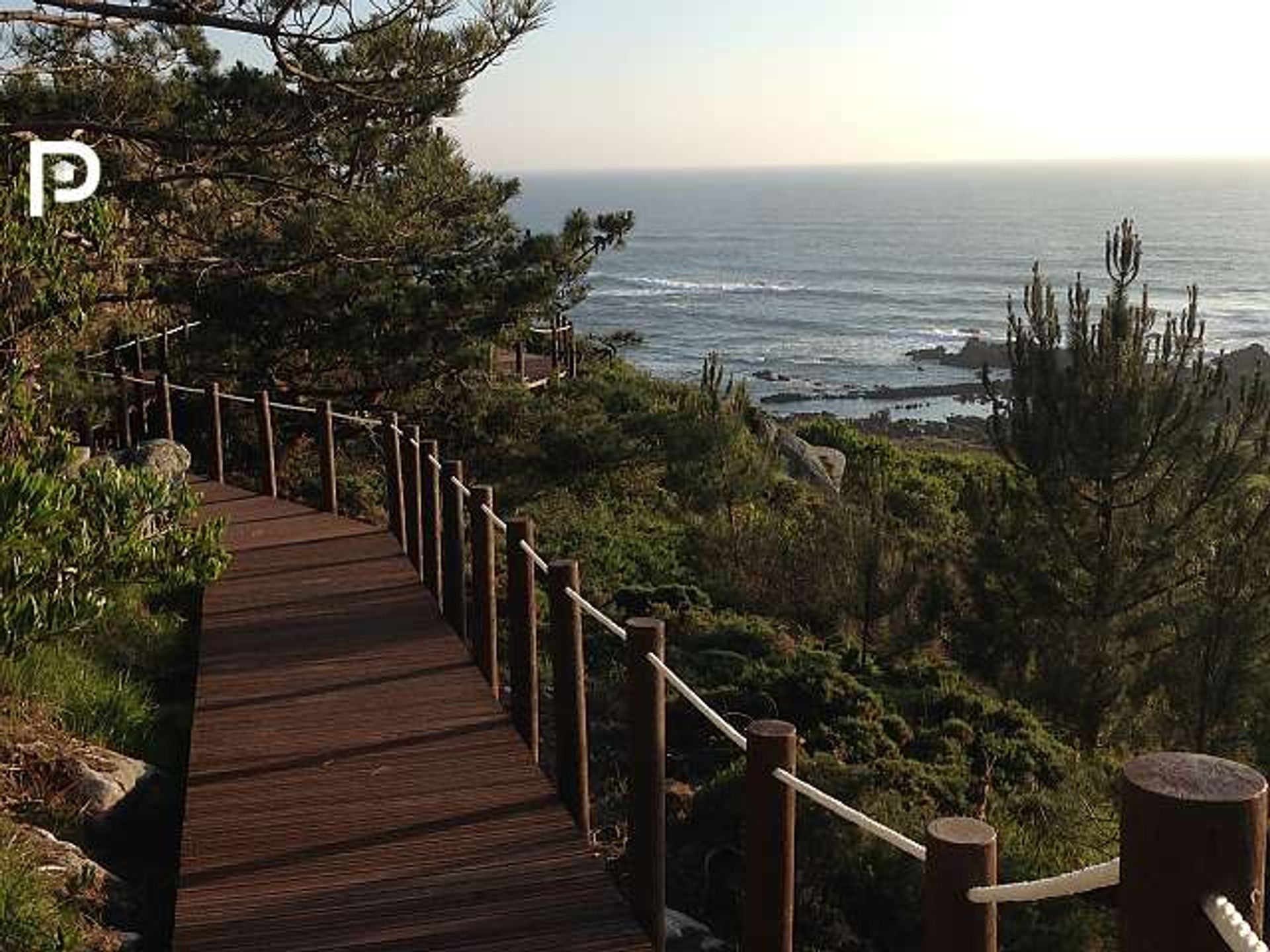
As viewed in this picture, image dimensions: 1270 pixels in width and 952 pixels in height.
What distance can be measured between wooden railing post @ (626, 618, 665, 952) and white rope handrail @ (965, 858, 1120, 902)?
6.12 ft

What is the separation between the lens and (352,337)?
1440 centimetres

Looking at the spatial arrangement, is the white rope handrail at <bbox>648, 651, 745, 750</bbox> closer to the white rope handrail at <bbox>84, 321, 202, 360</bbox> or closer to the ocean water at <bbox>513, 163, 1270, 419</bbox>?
the white rope handrail at <bbox>84, 321, 202, 360</bbox>

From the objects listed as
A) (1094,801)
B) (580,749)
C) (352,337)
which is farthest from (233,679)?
(352,337)

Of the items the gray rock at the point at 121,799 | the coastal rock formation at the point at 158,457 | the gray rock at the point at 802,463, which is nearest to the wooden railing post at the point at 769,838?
the gray rock at the point at 121,799

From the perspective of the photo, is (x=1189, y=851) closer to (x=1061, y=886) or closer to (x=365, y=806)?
(x=1061, y=886)

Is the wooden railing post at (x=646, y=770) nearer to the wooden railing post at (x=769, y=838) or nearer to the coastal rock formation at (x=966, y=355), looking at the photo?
the wooden railing post at (x=769, y=838)

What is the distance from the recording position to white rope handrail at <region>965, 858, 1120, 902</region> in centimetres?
196

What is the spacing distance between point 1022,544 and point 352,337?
7.95 m

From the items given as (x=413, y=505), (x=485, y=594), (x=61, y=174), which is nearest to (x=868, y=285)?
(x=413, y=505)

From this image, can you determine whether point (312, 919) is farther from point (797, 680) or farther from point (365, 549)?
point (797, 680)

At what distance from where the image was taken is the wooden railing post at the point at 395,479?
924 centimetres

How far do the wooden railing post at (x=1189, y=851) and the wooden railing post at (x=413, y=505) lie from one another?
268 inches

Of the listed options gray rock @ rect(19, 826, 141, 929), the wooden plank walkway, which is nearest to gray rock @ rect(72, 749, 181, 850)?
the wooden plank walkway

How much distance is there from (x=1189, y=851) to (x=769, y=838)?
1.65 metres
